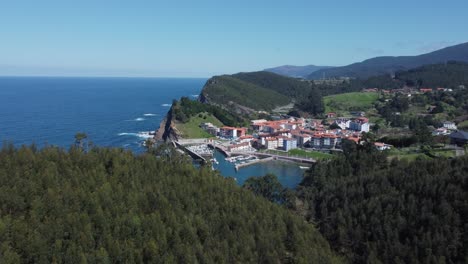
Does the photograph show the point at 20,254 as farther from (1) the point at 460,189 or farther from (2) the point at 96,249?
(1) the point at 460,189

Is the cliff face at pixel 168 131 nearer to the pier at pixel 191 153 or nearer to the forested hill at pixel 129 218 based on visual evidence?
the pier at pixel 191 153

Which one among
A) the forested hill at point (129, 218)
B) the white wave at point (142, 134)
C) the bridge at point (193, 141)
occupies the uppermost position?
the forested hill at point (129, 218)

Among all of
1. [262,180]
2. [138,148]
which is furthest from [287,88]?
[262,180]

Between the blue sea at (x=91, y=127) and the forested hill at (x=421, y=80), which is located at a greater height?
the forested hill at (x=421, y=80)

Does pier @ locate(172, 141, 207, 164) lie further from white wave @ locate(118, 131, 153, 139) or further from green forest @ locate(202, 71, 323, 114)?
green forest @ locate(202, 71, 323, 114)

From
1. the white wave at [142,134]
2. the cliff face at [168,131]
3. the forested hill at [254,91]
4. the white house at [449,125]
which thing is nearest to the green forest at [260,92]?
the forested hill at [254,91]

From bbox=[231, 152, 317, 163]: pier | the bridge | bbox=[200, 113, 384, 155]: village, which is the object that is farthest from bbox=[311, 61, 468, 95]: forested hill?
bbox=[231, 152, 317, 163]: pier
